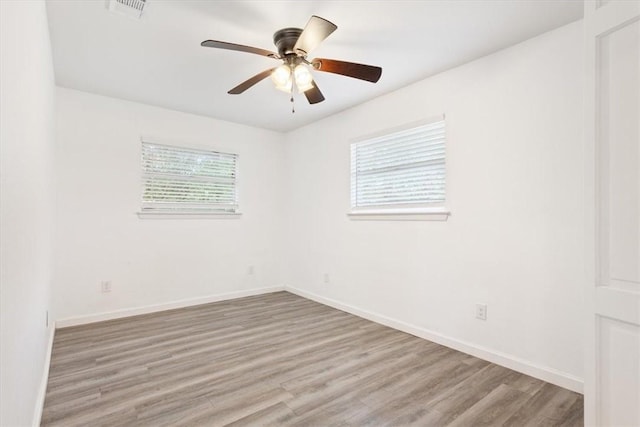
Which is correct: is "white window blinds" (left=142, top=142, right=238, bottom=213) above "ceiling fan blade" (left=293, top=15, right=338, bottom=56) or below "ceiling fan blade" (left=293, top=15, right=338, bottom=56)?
below

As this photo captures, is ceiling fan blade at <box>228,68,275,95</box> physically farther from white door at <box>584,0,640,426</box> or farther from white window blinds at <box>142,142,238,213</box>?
white window blinds at <box>142,142,238,213</box>

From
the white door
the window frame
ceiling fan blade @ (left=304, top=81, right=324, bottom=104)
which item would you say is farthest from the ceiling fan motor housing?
the window frame

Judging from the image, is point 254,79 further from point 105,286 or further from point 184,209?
point 105,286

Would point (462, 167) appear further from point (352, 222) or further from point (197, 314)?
point (197, 314)

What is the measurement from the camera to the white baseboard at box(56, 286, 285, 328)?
3.35 m

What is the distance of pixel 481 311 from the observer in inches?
103

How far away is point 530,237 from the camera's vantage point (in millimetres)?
2342

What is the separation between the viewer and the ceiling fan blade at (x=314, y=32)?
1.71m

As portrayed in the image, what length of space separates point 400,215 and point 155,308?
3052 millimetres

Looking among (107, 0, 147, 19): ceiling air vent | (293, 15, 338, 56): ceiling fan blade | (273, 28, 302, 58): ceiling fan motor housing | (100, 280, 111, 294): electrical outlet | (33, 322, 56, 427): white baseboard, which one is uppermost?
(107, 0, 147, 19): ceiling air vent

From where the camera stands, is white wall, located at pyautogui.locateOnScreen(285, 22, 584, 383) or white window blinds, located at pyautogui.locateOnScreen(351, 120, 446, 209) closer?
white wall, located at pyautogui.locateOnScreen(285, 22, 584, 383)

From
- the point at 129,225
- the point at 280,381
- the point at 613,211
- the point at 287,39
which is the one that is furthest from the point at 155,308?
the point at 613,211

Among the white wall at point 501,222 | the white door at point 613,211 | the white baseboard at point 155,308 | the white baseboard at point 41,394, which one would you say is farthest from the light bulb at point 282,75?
the white baseboard at point 155,308

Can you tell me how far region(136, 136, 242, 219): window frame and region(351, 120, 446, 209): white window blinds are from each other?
1733mm
